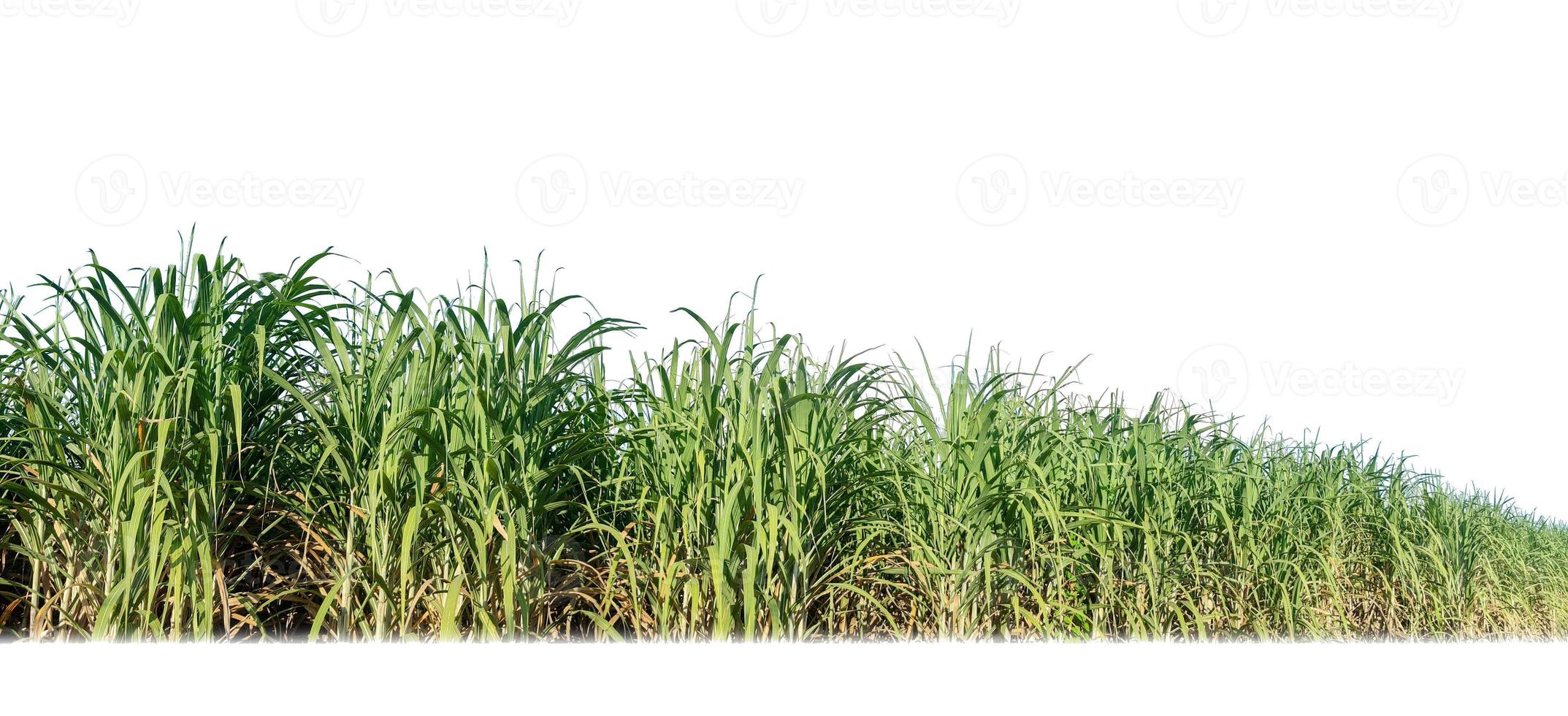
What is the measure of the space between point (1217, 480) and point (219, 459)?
380cm

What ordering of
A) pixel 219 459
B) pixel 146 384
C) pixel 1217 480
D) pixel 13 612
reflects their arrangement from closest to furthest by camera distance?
pixel 146 384 → pixel 219 459 → pixel 13 612 → pixel 1217 480

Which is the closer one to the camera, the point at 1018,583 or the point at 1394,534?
the point at 1018,583

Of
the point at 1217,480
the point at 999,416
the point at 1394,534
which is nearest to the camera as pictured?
the point at 999,416

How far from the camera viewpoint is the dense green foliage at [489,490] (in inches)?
99.7

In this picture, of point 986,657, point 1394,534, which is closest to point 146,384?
point 986,657

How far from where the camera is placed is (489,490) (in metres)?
2.58

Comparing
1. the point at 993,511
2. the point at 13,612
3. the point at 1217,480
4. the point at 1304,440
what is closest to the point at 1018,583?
the point at 993,511

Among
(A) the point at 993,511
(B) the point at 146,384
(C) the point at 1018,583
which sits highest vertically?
(B) the point at 146,384

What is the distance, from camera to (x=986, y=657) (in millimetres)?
2271

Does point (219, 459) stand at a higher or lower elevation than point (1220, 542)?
higher

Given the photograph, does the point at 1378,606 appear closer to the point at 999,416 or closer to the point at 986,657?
the point at 999,416

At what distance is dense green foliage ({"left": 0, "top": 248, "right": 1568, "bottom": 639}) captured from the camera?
99.7 inches

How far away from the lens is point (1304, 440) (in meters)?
5.82

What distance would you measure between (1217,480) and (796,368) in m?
2.32
